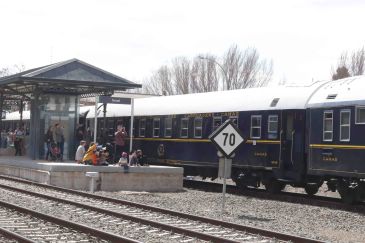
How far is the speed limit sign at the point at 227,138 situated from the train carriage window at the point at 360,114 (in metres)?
3.35

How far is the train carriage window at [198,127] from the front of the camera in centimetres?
2442

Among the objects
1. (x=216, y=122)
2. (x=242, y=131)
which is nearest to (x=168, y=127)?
(x=216, y=122)

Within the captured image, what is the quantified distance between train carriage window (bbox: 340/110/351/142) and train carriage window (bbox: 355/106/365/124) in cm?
31

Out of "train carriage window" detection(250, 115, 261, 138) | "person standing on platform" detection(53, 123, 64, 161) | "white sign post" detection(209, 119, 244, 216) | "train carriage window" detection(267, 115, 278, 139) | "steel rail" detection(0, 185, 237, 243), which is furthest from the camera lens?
"person standing on platform" detection(53, 123, 64, 161)

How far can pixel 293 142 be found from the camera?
794 inches

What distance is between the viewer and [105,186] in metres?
22.1

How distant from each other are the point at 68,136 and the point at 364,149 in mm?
15118

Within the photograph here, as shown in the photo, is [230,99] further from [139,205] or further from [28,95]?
[28,95]

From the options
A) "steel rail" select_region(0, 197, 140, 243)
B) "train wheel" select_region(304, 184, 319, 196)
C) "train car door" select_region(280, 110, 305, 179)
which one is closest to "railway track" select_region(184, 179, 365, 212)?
"train wheel" select_region(304, 184, 319, 196)

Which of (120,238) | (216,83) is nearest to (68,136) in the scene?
(120,238)

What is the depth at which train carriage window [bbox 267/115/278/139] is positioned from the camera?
20.7 meters

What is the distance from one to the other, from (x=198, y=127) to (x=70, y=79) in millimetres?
5501

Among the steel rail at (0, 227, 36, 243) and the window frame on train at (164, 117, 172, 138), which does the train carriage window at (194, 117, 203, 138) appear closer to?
the window frame on train at (164, 117, 172, 138)

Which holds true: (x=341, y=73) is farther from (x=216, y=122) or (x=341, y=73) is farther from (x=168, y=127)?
(x=216, y=122)
